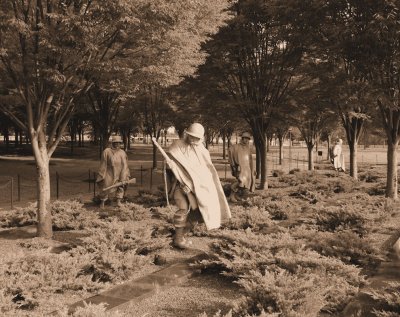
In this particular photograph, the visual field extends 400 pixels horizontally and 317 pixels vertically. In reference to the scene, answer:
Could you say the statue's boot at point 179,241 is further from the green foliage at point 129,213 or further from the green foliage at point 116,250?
the green foliage at point 129,213

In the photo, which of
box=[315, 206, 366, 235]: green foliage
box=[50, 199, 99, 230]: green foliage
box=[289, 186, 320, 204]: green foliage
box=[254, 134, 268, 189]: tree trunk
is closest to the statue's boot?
box=[50, 199, 99, 230]: green foliage

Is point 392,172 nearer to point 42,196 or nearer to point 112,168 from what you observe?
point 112,168

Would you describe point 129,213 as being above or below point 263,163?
below

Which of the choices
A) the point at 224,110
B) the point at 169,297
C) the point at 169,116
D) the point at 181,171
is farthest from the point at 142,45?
the point at 169,116

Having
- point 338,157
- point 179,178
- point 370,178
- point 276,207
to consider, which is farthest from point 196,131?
point 338,157

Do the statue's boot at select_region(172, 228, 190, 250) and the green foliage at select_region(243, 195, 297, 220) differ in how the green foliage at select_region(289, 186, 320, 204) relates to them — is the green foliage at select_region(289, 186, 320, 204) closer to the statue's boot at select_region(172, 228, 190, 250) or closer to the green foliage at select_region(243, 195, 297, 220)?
the green foliage at select_region(243, 195, 297, 220)

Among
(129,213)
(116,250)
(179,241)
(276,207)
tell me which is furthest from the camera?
(276,207)

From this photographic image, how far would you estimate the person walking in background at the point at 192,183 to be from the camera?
6750 millimetres

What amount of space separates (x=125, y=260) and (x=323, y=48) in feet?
29.1

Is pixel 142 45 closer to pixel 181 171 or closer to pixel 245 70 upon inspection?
pixel 181 171

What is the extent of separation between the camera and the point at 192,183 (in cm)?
677

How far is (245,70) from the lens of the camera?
16312 mm

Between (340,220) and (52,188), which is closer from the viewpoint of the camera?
(340,220)

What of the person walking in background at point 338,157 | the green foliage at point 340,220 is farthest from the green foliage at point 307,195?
the person walking in background at point 338,157
